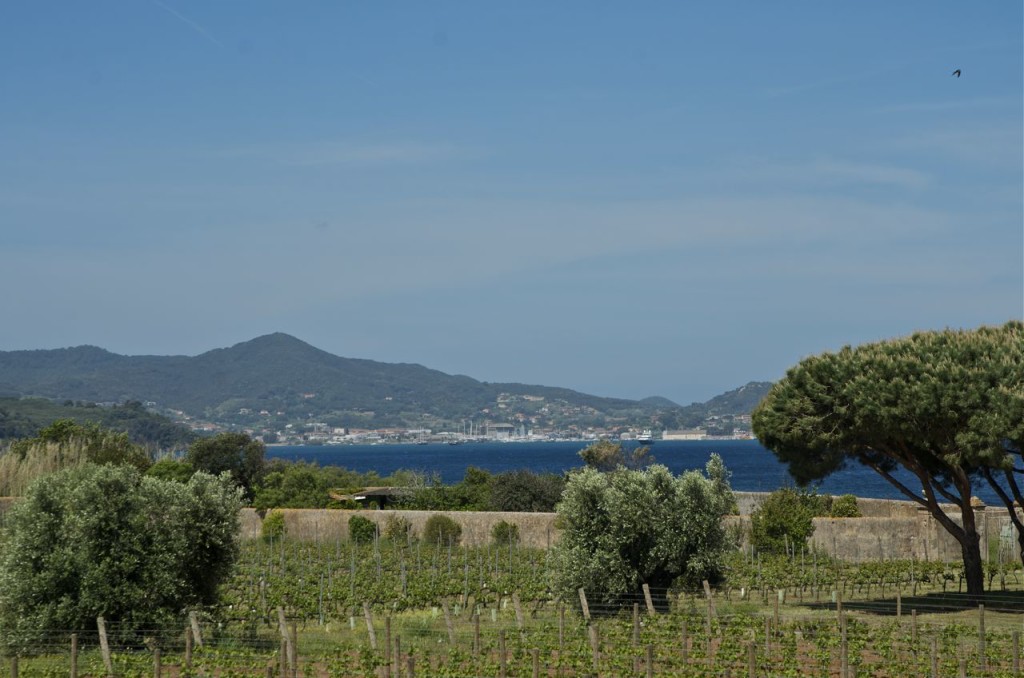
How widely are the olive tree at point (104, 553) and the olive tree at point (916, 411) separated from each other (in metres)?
12.5

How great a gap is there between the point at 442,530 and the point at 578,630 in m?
19.3

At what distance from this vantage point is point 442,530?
42.3 meters

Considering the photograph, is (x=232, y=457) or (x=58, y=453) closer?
(x=58, y=453)

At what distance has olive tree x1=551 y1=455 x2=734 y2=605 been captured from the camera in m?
26.3

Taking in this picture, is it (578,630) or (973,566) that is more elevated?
(973,566)

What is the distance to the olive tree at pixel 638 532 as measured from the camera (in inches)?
1036

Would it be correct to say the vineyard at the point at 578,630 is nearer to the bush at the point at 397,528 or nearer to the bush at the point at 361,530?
the bush at the point at 397,528

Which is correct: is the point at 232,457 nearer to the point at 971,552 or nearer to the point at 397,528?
the point at 397,528

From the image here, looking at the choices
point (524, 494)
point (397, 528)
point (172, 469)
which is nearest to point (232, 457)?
point (172, 469)

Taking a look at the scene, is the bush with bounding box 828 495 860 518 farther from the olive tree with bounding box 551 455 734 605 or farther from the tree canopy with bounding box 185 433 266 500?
the tree canopy with bounding box 185 433 266 500

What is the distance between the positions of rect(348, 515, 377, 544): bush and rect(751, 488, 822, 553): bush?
13.1 m

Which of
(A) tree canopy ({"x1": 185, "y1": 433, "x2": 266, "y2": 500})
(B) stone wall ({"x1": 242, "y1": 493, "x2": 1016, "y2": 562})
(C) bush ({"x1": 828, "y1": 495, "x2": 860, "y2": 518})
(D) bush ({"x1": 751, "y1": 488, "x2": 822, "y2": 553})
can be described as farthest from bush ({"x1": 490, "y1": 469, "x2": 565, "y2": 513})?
(A) tree canopy ({"x1": 185, "y1": 433, "x2": 266, "y2": 500})

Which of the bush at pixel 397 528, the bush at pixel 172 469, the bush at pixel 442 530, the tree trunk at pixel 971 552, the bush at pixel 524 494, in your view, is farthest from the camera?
the bush at pixel 172 469

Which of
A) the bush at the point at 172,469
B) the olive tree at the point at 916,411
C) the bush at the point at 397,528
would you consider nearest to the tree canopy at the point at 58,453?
the bush at the point at 172,469
